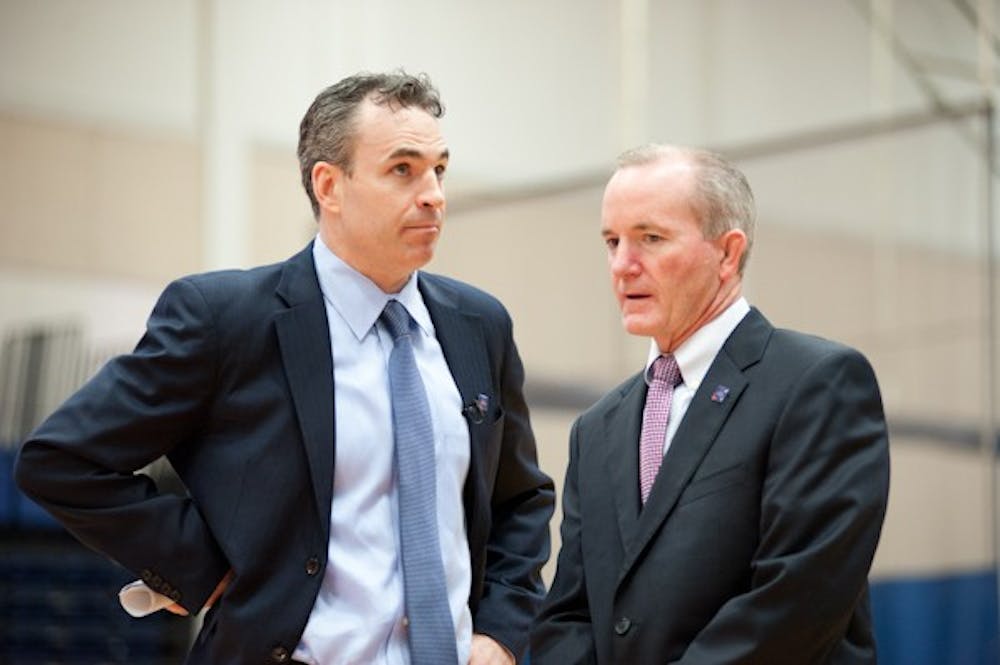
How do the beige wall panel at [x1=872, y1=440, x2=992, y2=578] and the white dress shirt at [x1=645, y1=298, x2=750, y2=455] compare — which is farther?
the beige wall panel at [x1=872, y1=440, x2=992, y2=578]

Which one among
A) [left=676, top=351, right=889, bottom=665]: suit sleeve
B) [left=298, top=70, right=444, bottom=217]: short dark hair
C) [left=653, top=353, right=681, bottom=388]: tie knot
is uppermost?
[left=298, top=70, right=444, bottom=217]: short dark hair

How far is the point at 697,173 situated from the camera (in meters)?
2.59

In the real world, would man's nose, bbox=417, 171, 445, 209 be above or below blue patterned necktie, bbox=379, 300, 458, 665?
above

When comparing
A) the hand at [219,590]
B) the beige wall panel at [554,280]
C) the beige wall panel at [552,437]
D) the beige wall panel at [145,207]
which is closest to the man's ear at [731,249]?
the hand at [219,590]

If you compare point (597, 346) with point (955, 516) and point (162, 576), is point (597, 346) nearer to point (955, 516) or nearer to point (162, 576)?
point (955, 516)

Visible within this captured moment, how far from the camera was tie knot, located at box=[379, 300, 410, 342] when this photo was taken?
2754mm

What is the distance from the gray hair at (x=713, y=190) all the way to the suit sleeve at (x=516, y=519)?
491mm

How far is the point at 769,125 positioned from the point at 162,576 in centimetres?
662

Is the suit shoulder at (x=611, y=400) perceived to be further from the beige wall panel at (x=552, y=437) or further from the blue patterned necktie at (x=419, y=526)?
the beige wall panel at (x=552, y=437)

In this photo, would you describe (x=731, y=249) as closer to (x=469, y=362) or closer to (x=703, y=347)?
(x=703, y=347)

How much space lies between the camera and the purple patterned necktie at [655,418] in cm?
261

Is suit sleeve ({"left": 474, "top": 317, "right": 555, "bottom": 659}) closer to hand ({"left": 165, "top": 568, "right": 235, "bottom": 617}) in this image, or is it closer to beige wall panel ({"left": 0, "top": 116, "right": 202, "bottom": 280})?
hand ({"left": 165, "top": 568, "right": 235, "bottom": 617})

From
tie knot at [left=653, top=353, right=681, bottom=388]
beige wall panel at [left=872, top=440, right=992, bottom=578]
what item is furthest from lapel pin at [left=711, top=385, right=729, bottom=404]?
beige wall panel at [left=872, top=440, right=992, bottom=578]

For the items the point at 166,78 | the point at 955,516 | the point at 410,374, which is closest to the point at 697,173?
the point at 410,374
